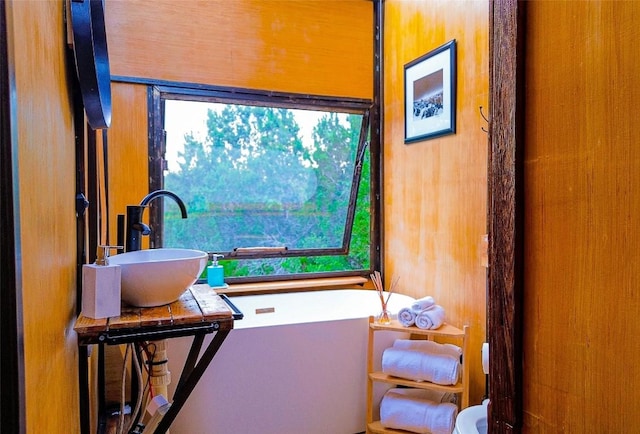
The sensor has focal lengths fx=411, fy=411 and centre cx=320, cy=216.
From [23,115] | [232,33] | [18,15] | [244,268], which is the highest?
[232,33]

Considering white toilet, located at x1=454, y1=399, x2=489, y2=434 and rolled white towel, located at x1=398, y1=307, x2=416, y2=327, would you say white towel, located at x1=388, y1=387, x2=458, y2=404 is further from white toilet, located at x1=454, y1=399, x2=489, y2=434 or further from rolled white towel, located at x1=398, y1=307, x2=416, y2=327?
white toilet, located at x1=454, y1=399, x2=489, y2=434

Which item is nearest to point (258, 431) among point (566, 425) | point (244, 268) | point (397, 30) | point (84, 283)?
point (244, 268)

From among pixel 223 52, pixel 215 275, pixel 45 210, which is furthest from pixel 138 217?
pixel 223 52

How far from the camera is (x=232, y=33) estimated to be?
2961 mm

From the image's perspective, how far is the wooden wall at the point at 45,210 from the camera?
650mm

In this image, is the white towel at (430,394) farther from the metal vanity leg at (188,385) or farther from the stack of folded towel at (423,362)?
the metal vanity leg at (188,385)

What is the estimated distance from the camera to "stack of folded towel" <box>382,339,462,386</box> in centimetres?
211

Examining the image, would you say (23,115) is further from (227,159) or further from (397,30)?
(397,30)

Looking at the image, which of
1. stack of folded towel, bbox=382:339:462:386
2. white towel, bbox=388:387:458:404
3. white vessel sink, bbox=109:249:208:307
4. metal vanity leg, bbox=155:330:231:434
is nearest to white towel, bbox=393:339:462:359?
stack of folded towel, bbox=382:339:462:386

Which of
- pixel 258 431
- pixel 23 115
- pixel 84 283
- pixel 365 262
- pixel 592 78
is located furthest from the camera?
pixel 365 262

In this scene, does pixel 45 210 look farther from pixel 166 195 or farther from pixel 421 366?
pixel 421 366

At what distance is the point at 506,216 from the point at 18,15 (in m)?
0.84

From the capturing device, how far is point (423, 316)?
7.39 ft

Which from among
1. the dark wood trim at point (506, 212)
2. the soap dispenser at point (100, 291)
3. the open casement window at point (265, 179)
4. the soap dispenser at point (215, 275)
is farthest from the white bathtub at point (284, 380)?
the dark wood trim at point (506, 212)
